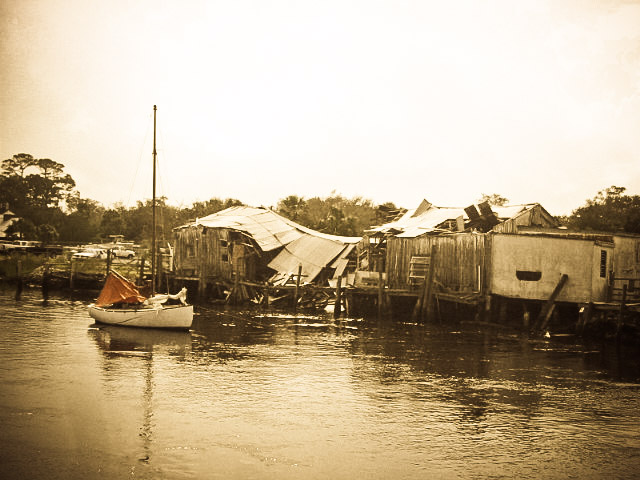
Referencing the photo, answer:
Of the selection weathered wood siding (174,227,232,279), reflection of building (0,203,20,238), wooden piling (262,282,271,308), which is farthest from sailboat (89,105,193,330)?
reflection of building (0,203,20,238)

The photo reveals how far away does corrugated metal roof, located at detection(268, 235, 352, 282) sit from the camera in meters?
44.3

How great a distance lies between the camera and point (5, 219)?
72000 mm

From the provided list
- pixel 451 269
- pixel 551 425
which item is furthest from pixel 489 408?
pixel 451 269

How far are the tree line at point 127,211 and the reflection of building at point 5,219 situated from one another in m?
0.63

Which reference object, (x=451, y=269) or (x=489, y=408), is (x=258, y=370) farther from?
(x=451, y=269)

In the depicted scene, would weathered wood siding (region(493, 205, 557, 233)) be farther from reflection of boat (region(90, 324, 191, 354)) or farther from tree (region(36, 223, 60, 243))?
tree (region(36, 223, 60, 243))

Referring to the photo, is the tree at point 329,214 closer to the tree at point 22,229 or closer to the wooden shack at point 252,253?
the wooden shack at point 252,253

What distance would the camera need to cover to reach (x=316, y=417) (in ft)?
57.4

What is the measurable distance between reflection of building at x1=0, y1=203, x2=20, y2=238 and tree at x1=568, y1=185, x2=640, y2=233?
58.5m

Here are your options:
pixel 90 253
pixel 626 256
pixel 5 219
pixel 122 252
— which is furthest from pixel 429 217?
pixel 5 219

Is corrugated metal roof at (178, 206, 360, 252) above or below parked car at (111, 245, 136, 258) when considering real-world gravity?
above

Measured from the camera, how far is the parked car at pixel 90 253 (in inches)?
2340

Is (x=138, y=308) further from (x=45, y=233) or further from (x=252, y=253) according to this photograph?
(x=45, y=233)

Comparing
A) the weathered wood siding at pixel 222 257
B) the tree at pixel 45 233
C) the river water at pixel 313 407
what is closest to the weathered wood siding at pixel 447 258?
the river water at pixel 313 407
